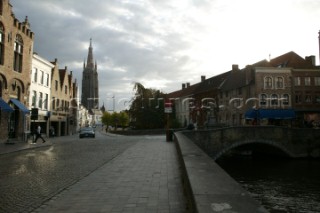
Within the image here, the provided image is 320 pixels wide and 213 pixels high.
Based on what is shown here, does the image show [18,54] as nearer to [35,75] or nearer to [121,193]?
[35,75]

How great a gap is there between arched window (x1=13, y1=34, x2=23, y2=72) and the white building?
7.81 m

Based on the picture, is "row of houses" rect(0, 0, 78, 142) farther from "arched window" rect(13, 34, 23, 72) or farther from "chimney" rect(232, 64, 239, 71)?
"chimney" rect(232, 64, 239, 71)

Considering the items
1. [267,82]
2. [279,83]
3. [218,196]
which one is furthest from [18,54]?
[279,83]

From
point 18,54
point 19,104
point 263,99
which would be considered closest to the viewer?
point 19,104

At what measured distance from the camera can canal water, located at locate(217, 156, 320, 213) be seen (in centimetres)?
1402

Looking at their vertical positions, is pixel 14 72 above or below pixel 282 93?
below

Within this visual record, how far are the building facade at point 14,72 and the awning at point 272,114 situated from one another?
2877 cm

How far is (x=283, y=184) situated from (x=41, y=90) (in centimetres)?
2980

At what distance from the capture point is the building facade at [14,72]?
24047 mm

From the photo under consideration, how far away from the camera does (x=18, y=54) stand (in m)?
27.1

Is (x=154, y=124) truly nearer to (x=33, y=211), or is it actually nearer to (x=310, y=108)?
(x=310, y=108)

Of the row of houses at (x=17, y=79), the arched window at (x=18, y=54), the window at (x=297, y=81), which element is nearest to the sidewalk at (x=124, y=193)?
the row of houses at (x=17, y=79)

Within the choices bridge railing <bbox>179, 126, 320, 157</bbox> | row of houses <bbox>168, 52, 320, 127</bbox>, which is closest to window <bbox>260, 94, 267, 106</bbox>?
row of houses <bbox>168, 52, 320, 127</bbox>

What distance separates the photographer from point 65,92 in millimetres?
49031
